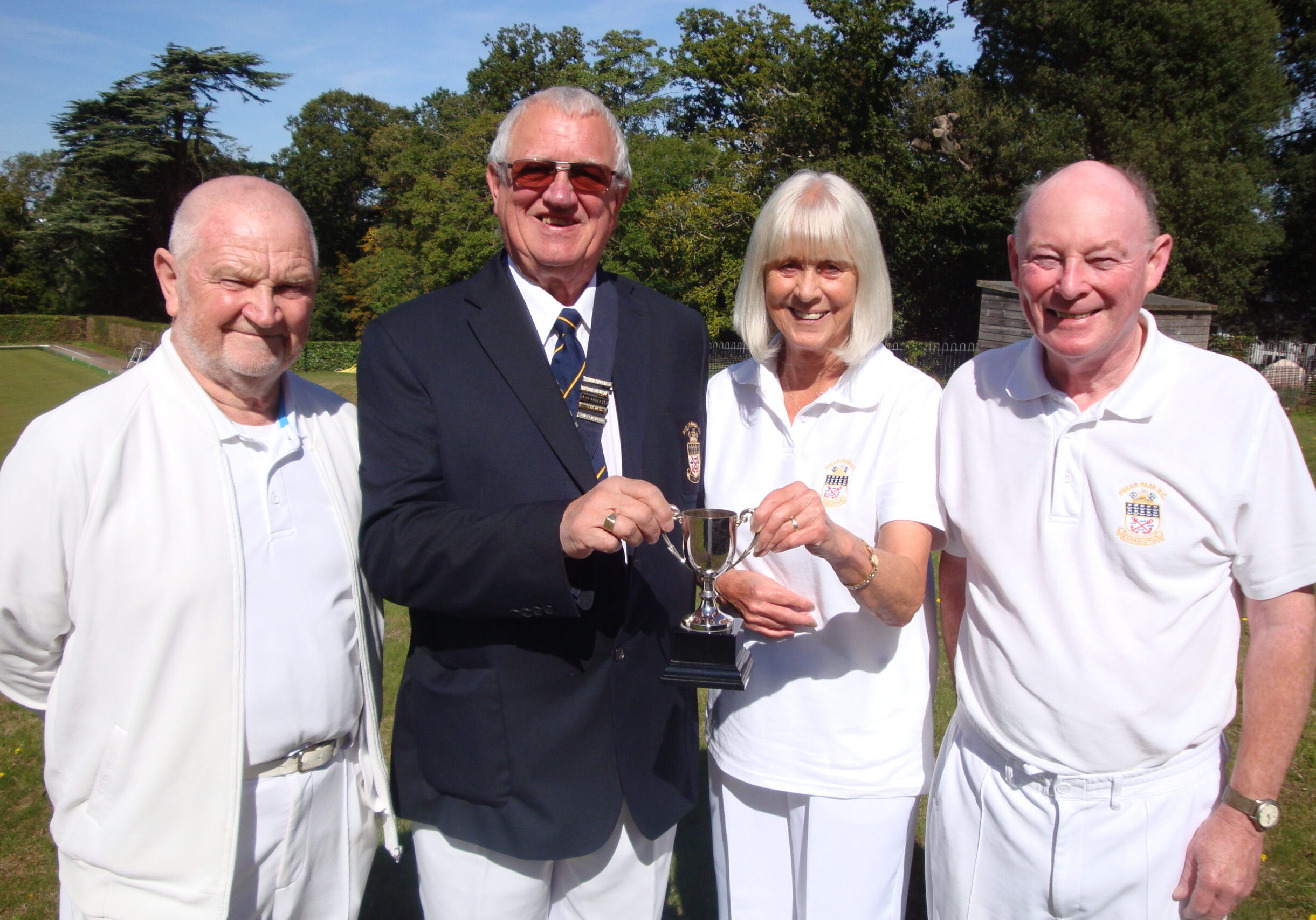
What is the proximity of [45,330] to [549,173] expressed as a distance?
5994 cm

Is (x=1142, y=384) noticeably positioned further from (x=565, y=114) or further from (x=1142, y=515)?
(x=565, y=114)

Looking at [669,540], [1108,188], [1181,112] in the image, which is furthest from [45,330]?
[1108,188]

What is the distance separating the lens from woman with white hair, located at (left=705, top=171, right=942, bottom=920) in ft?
8.26

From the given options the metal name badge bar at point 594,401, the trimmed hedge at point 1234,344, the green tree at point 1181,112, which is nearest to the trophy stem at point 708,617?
the metal name badge bar at point 594,401

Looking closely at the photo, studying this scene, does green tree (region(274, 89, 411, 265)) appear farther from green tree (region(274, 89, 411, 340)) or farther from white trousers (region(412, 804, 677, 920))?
white trousers (region(412, 804, 677, 920))

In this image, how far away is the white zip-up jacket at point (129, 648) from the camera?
2.16m

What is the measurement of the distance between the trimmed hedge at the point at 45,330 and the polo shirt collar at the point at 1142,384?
59458mm

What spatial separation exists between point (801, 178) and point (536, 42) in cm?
5668

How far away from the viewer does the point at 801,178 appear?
108 inches

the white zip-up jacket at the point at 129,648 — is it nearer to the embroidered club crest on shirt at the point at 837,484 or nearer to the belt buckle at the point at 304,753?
the belt buckle at the point at 304,753

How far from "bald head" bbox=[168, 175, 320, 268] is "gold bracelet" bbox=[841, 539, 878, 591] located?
1680 mm

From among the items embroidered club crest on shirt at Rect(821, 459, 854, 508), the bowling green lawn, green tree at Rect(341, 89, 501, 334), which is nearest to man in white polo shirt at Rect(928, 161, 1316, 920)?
embroidered club crest on shirt at Rect(821, 459, 854, 508)

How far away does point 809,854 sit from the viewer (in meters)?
2.56

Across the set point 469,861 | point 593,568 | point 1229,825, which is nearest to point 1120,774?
point 1229,825
